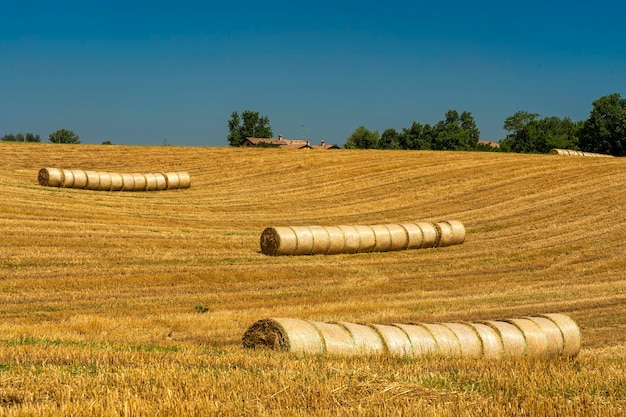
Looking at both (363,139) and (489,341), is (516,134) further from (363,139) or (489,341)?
(489,341)

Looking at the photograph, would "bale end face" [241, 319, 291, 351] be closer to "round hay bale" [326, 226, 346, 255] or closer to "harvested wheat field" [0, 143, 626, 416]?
"harvested wheat field" [0, 143, 626, 416]

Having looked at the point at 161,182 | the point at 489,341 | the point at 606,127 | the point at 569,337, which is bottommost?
the point at 569,337

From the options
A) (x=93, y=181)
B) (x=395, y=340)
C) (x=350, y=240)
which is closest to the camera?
(x=395, y=340)

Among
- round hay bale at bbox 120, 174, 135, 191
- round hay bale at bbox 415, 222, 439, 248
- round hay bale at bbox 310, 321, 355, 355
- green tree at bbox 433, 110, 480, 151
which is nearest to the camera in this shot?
round hay bale at bbox 310, 321, 355, 355

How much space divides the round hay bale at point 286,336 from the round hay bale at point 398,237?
609 inches

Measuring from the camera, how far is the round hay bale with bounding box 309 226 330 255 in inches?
998

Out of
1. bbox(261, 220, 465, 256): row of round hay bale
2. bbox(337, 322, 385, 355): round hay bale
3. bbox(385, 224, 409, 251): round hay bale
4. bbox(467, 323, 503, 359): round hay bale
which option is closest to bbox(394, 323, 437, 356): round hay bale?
bbox(337, 322, 385, 355): round hay bale

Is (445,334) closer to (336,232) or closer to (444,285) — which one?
(444,285)

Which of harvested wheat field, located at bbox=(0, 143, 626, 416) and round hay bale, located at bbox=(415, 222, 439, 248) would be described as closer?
harvested wheat field, located at bbox=(0, 143, 626, 416)

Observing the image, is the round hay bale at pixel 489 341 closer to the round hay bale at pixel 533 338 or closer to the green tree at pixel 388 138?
the round hay bale at pixel 533 338

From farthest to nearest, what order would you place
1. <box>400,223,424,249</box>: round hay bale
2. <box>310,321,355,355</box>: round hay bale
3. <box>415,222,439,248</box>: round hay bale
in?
<box>415,222,439,248</box>: round hay bale → <box>400,223,424,249</box>: round hay bale → <box>310,321,355,355</box>: round hay bale

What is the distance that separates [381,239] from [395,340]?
1502cm

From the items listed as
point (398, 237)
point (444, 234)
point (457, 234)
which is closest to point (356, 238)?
point (398, 237)

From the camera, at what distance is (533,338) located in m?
13.0
